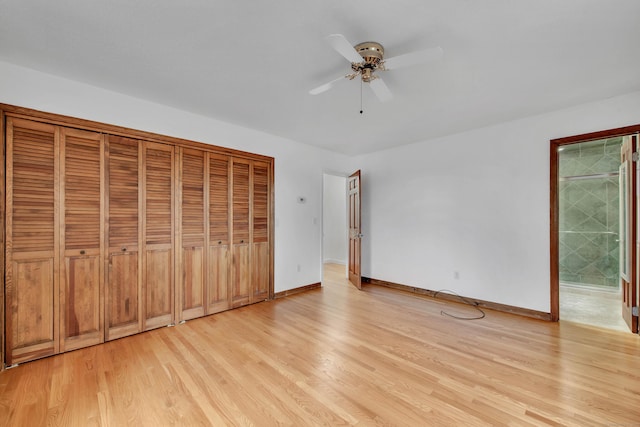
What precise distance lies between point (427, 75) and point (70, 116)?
3406mm

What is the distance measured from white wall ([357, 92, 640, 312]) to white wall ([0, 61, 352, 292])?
1202 mm

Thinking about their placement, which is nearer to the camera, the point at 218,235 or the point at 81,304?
the point at 81,304

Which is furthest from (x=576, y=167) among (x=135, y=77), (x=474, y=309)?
(x=135, y=77)

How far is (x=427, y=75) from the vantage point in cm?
245

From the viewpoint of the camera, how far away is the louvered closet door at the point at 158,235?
3023mm

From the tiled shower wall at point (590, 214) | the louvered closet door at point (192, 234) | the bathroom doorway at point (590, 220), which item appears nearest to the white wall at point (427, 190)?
the louvered closet door at point (192, 234)

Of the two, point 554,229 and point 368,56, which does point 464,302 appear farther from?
point 368,56

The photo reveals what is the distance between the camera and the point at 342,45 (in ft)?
5.41

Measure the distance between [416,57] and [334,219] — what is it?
20.1 ft

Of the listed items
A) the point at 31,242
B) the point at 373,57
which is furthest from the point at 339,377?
the point at 31,242

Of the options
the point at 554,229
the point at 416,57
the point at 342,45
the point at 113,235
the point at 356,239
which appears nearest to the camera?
the point at 342,45

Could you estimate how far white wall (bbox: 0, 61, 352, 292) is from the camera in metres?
2.44

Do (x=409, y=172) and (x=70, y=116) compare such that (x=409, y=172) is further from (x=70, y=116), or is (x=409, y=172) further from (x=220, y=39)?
(x=70, y=116)

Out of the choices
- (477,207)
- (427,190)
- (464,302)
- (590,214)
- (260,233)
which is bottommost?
(464,302)
